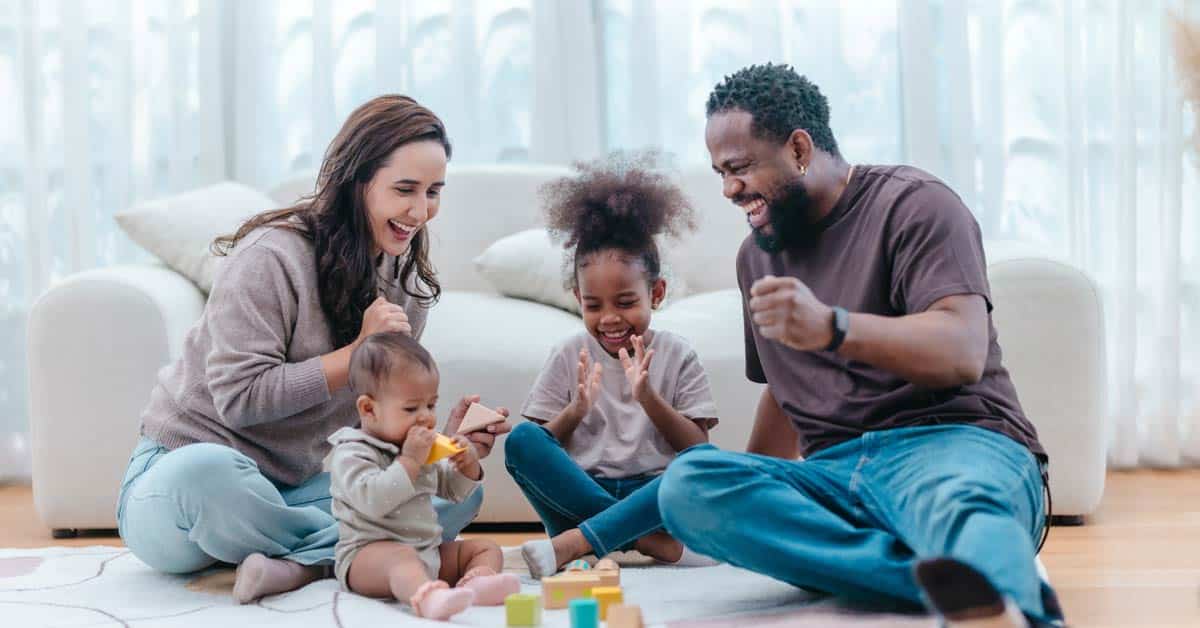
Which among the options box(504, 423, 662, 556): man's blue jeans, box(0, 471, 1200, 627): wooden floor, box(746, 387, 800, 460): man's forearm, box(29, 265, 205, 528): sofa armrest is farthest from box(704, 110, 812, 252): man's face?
box(29, 265, 205, 528): sofa armrest

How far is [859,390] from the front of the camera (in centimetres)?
178

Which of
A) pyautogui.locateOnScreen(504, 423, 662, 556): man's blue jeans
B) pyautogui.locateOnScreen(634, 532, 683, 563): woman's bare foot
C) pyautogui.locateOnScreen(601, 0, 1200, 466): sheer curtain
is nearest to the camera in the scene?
pyautogui.locateOnScreen(504, 423, 662, 556): man's blue jeans

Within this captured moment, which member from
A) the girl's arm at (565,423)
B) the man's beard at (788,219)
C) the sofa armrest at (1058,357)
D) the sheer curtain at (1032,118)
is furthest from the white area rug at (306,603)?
the sheer curtain at (1032,118)

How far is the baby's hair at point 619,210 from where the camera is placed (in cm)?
218

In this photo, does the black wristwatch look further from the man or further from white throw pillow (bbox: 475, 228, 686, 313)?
white throw pillow (bbox: 475, 228, 686, 313)

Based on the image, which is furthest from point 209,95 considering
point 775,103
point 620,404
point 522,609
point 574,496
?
point 522,609

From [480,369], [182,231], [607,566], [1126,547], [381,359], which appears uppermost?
[182,231]

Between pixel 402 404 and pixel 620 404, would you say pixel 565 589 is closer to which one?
pixel 402 404

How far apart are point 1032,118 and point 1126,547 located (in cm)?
143

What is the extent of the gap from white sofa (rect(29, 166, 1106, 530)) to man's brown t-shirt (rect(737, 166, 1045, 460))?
0.57 meters

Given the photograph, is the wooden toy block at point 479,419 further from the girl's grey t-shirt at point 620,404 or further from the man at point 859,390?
the man at point 859,390

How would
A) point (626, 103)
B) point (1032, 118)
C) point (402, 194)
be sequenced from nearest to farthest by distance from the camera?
point (402, 194), point (1032, 118), point (626, 103)


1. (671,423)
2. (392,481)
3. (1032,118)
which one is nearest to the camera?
(392,481)

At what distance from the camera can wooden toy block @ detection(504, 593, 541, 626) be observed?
Answer: 1653mm
